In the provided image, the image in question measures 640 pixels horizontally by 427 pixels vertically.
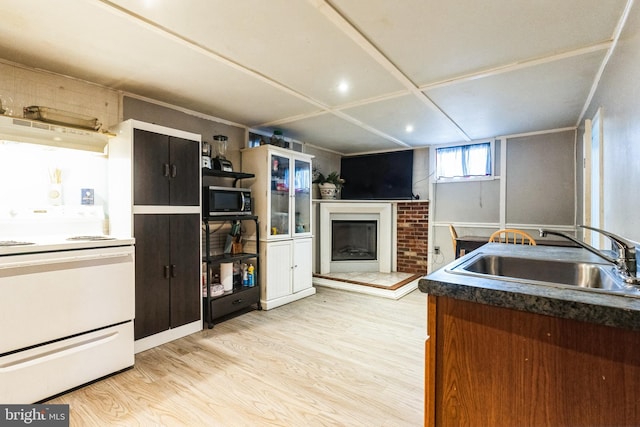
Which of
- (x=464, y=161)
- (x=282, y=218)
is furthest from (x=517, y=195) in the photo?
(x=282, y=218)

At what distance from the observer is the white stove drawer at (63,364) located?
1667 mm

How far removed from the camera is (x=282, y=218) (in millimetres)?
3779

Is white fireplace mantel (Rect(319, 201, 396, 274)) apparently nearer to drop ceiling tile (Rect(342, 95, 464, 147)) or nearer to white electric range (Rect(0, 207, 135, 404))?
drop ceiling tile (Rect(342, 95, 464, 147))

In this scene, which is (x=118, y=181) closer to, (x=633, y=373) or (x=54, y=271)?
(x=54, y=271)

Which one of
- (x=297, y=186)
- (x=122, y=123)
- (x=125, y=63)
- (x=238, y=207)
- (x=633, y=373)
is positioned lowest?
(x=633, y=373)

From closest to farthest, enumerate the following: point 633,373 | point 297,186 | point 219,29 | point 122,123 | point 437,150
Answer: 1. point 633,373
2. point 219,29
3. point 122,123
4. point 297,186
5. point 437,150

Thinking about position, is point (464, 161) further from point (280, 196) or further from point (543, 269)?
point (543, 269)

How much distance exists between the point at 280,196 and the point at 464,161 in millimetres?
2889

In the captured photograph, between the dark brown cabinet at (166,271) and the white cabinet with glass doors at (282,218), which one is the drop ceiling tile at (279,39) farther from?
the dark brown cabinet at (166,271)

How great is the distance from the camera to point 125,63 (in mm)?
2111

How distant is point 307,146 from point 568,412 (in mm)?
4398

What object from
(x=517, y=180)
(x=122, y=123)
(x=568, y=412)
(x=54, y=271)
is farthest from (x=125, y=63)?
(x=517, y=180)

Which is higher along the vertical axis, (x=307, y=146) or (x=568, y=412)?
(x=307, y=146)

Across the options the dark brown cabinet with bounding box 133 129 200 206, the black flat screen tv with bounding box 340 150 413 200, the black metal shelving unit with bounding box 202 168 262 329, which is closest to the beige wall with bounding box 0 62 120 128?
the dark brown cabinet with bounding box 133 129 200 206
